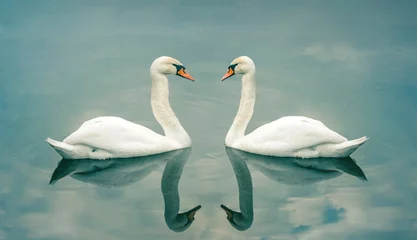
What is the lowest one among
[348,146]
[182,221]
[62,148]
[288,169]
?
[182,221]

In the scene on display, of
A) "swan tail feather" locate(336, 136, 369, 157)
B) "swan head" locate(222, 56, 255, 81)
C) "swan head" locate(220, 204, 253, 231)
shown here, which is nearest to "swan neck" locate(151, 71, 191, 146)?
"swan head" locate(222, 56, 255, 81)

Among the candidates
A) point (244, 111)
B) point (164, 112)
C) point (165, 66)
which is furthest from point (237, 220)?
point (165, 66)

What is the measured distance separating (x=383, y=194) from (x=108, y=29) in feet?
27.9

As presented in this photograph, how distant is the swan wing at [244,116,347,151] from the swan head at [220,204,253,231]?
165cm

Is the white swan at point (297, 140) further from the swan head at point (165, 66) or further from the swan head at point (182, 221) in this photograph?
the swan head at point (182, 221)

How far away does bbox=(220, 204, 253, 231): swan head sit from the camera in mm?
10199

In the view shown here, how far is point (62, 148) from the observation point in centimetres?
1182

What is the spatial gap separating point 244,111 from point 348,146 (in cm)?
164

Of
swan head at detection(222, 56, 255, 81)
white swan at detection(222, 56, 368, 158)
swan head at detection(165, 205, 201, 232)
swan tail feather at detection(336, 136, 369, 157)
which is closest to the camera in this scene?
swan head at detection(165, 205, 201, 232)

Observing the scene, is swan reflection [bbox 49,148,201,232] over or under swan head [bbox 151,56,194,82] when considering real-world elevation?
under

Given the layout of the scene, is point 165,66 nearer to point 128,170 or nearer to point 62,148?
point 128,170

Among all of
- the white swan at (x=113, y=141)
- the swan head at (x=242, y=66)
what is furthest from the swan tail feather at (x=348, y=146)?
the white swan at (x=113, y=141)

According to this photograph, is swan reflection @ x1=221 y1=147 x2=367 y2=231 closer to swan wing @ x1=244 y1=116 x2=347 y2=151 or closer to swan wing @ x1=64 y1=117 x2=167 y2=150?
swan wing @ x1=244 y1=116 x2=347 y2=151

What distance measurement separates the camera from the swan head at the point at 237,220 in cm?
1020
